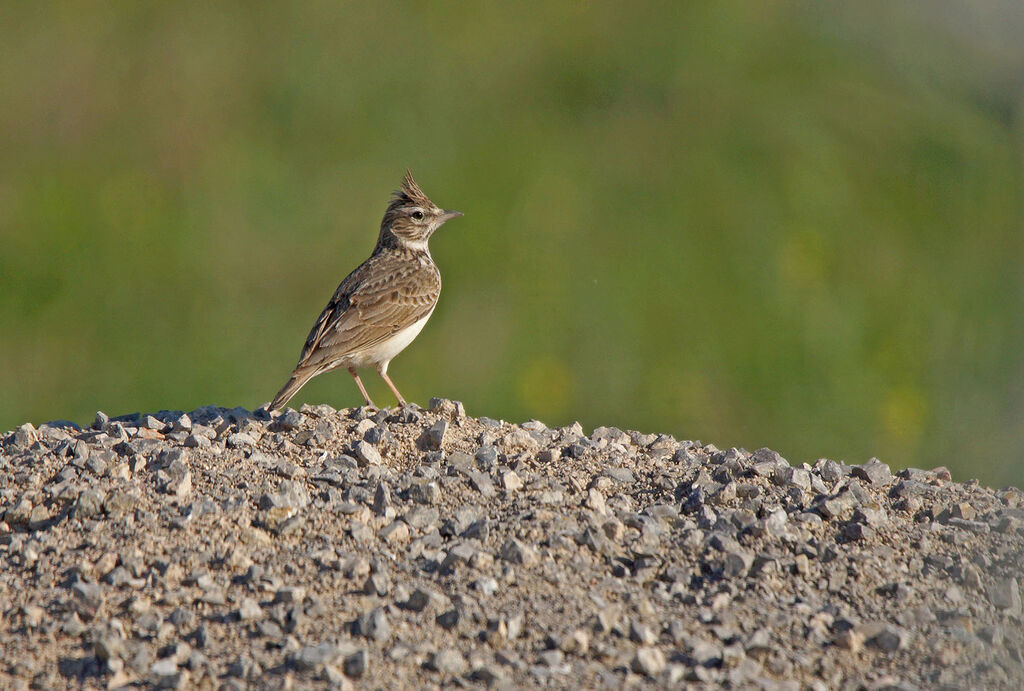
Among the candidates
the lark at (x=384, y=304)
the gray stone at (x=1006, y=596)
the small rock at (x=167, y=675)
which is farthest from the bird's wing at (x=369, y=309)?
the gray stone at (x=1006, y=596)

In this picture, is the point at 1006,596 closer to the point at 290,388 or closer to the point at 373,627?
the point at 373,627

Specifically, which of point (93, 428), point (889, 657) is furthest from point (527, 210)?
point (889, 657)

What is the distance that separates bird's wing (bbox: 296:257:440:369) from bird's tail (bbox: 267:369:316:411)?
0.08 metres

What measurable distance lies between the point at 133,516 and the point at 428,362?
684 cm

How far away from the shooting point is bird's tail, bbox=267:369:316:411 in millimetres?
7918

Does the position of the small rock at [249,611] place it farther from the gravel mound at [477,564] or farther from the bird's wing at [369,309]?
the bird's wing at [369,309]

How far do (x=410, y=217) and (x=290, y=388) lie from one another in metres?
2.48

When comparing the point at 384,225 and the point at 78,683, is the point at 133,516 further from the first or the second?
the point at 384,225

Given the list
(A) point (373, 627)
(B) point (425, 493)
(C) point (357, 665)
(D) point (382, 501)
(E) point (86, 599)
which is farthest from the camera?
(B) point (425, 493)

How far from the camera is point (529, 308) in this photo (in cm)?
1323

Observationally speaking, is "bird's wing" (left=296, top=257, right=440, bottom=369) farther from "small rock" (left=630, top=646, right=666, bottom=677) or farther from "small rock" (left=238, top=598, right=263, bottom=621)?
"small rock" (left=630, top=646, right=666, bottom=677)

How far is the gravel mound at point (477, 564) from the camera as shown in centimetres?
477

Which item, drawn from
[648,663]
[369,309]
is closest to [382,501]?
[648,663]

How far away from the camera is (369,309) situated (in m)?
8.82
